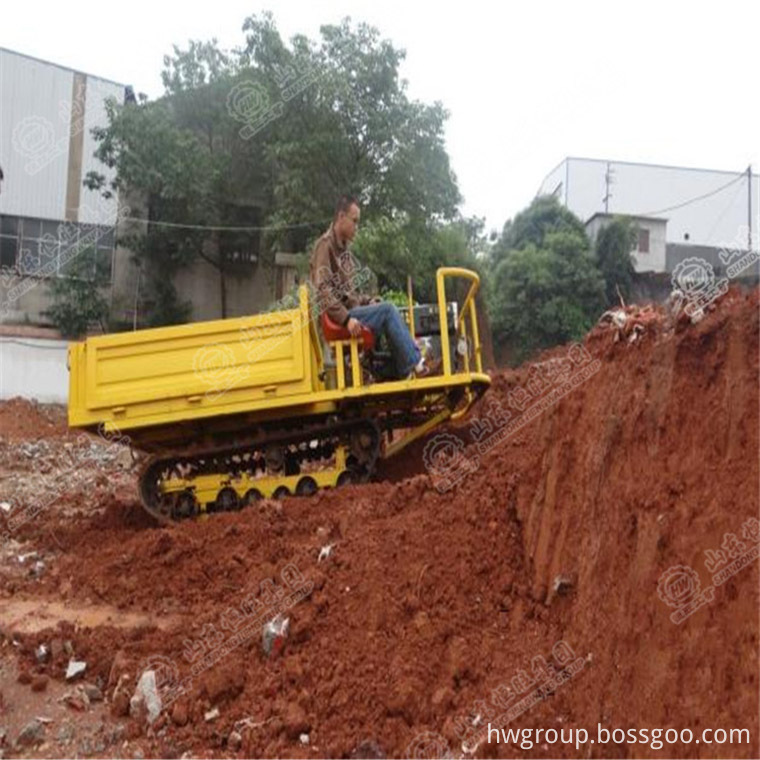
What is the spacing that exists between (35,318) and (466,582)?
782 inches

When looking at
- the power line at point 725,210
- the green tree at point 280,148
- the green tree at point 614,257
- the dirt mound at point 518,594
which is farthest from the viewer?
the power line at point 725,210

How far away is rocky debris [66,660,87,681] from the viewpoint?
5.16 meters

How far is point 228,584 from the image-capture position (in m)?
6.14

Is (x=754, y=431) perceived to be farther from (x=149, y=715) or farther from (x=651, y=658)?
(x=149, y=715)

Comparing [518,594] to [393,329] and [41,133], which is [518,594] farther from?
[41,133]

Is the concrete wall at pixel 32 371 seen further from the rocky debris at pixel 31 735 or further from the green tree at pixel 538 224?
the rocky debris at pixel 31 735

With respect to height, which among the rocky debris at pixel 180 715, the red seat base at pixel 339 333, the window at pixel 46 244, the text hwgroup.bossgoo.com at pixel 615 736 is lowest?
the rocky debris at pixel 180 715

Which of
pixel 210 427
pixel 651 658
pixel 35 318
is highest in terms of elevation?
pixel 35 318

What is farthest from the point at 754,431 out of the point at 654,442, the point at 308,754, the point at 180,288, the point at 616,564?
the point at 180,288

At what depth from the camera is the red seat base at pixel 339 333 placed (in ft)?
25.2

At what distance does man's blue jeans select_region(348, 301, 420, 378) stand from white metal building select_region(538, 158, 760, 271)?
32.2m

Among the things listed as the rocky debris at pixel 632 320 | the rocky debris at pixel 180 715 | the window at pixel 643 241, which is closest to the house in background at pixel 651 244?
the window at pixel 643 241

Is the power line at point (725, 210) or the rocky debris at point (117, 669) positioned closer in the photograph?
the rocky debris at point (117, 669)

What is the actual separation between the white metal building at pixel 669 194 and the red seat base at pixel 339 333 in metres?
32.3
